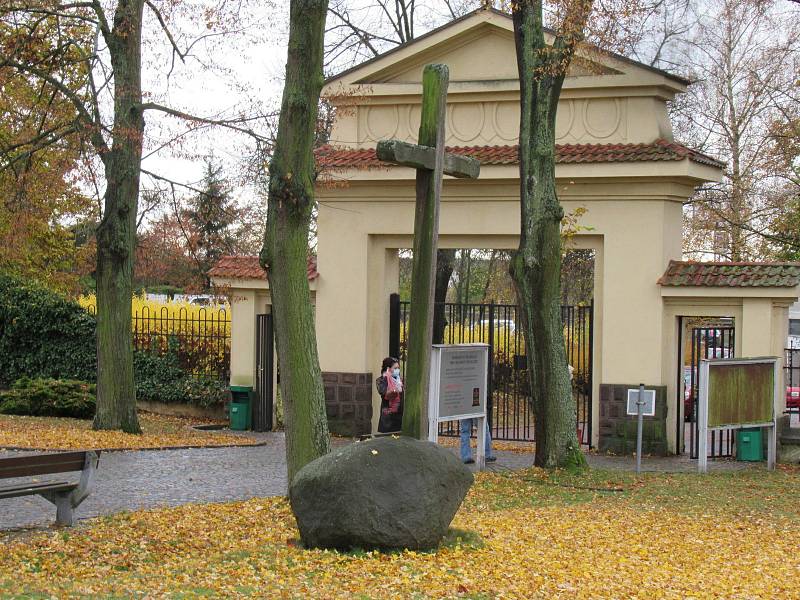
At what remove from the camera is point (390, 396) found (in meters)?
16.9

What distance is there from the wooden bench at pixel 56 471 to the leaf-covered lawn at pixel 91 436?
5.56 meters

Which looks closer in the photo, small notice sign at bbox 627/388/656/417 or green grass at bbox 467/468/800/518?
green grass at bbox 467/468/800/518

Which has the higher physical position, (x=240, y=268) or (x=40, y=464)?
(x=240, y=268)

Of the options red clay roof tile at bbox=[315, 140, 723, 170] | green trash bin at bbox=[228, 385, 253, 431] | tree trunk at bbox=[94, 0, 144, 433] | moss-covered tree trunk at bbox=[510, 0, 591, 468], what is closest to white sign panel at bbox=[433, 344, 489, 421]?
moss-covered tree trunk at bbox=[510, 0, 591, 468]

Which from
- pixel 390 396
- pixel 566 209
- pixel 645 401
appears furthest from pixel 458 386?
pixel 566 209

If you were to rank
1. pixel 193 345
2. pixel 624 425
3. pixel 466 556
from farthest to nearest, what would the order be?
pixel 193 345 → pixel 624 425 → pixel 466 556

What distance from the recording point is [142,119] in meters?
18.4

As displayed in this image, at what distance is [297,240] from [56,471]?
11.0 feet

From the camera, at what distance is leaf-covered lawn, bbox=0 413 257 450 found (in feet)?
53.6

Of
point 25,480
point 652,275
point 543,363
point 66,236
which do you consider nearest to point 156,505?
point 25,480

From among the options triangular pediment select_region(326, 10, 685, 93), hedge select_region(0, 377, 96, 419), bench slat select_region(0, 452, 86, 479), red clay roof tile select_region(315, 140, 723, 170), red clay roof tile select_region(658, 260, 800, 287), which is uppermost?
triangular pediment select_region(326, 10, 685, 93)

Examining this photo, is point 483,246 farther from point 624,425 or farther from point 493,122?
point 624,425

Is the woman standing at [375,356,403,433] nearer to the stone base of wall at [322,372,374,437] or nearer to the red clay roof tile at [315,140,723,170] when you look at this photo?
the stone base of wall at [322,372,374,437]

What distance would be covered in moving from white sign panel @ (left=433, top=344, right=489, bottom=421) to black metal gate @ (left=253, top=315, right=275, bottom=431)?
6.63 m
